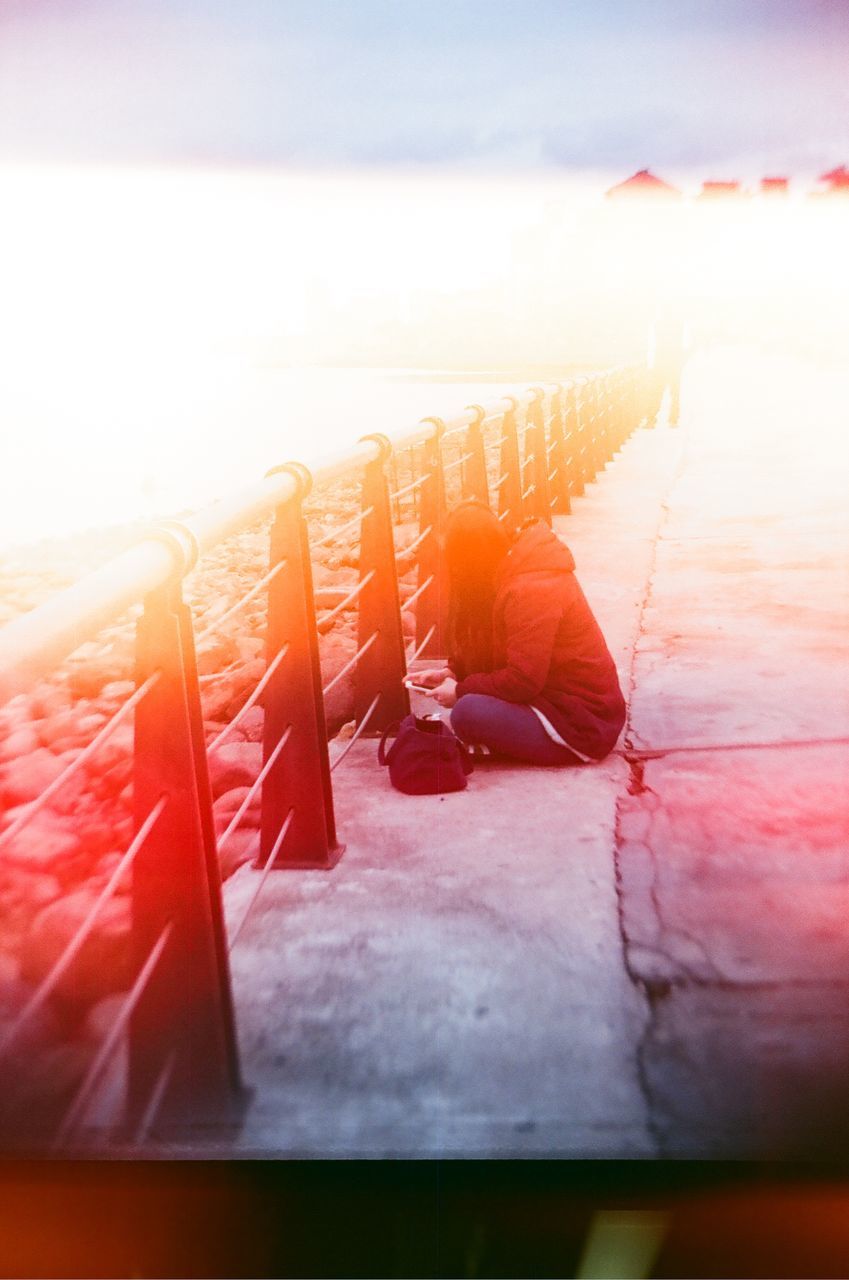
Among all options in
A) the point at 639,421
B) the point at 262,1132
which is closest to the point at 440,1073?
the point at 262,1132

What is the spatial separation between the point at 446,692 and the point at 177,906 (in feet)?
6.46

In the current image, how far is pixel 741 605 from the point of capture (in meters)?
5.78

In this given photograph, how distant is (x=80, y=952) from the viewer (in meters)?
3.11

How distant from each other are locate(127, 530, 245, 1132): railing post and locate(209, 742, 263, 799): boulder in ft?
6.94

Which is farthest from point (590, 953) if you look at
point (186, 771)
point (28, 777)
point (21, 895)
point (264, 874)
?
point (28, 777)

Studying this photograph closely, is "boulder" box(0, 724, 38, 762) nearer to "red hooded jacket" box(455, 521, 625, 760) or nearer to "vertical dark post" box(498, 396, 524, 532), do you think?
"red hooded jacket" box(455, 521, 625, 760)

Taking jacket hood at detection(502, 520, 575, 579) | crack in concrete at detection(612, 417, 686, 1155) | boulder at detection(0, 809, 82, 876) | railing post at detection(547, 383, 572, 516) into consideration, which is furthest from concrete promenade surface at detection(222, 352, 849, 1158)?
railing post at detection(547, 383, 572, 516)

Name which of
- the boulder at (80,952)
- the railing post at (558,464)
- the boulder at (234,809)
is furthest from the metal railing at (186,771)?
the railing post at (558,464)

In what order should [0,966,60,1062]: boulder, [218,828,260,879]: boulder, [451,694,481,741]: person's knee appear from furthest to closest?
[451,694,481,741]: person's knee, [218,828,260,879]: boulder, [0,966,60,1062]: boulder

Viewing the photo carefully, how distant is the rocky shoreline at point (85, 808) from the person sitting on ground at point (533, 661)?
82 cm

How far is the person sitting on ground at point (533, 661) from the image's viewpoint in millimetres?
3641

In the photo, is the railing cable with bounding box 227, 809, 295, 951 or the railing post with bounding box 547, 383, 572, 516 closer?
the railing cable with bounding box 227, 809, 295, 951

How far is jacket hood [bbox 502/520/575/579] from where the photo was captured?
3654 millimetres

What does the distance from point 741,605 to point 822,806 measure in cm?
266
